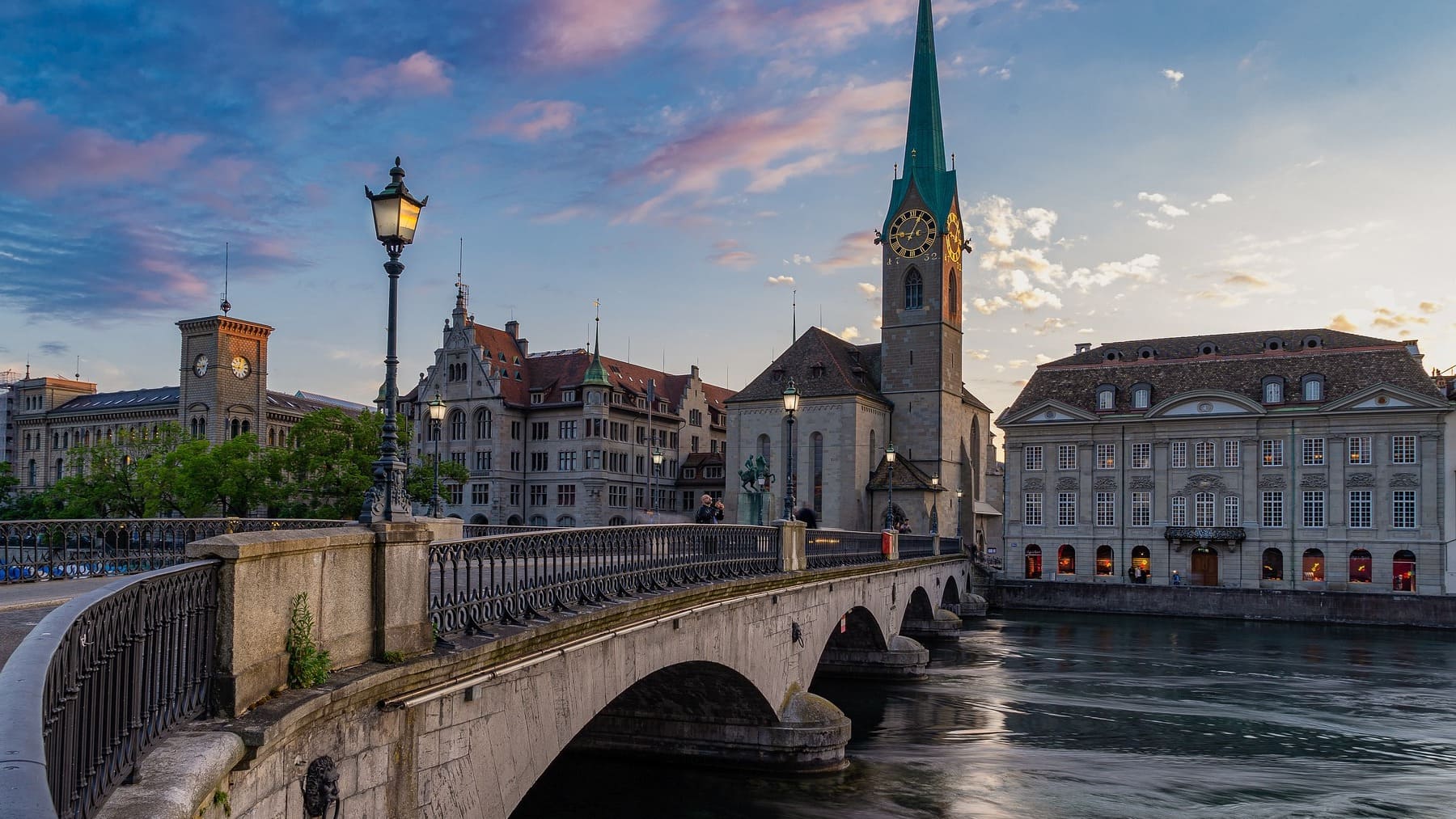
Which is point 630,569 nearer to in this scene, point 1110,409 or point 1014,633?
point 1014,633

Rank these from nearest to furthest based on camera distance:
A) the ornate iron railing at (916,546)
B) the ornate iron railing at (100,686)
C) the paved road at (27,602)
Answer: the ornate iron railing at (100,686) → the paved road at (27,602) → the ornate iron railing at (916,546)

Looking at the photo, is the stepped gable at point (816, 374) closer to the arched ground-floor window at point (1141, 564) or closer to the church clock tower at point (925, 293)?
the church clock tower at point (925, 293)

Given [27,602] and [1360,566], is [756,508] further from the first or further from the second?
[1360,566]

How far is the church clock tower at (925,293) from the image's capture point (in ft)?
245

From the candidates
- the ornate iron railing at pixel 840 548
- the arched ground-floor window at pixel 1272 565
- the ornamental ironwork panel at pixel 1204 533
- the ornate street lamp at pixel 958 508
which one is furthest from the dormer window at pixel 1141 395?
the ornate iron railing at pixel 840 548

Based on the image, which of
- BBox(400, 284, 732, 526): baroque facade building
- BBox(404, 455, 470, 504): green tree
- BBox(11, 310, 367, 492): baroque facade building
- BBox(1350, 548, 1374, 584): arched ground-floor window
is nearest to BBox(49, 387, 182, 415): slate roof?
BBox(11, 310, 367, 492): baroque facade building

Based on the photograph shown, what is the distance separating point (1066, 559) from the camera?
70.0 m

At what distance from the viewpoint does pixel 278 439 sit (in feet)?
343

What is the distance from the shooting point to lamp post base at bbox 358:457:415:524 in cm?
939

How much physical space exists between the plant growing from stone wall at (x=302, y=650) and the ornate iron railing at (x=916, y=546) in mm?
38924

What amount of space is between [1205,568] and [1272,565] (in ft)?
11.4

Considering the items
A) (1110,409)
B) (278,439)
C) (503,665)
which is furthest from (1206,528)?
(278,439)

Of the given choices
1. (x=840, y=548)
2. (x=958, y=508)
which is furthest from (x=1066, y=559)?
(x=840, y=548)

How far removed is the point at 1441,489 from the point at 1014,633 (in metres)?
25.9
